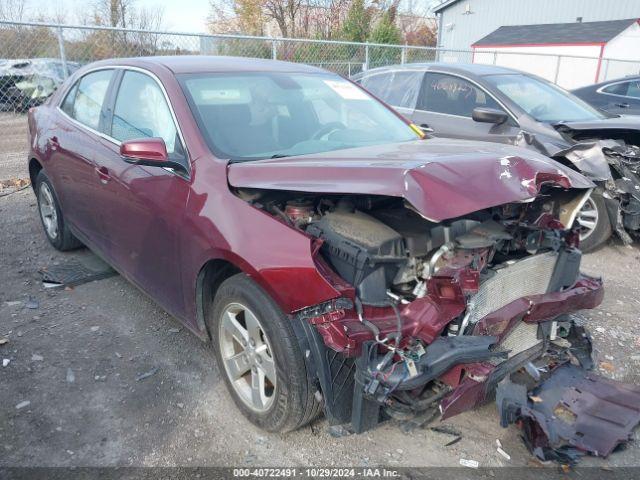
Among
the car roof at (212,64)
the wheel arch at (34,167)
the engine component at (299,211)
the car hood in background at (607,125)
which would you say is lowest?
the wheel arch at (34,167)

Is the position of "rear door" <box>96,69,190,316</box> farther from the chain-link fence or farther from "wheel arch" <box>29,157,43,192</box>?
the chain-link fence

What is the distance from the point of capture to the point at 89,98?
4.17 meters

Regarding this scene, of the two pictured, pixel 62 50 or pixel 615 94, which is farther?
pixel 615 94

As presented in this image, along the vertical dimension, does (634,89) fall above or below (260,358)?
above

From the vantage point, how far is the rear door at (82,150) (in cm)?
384

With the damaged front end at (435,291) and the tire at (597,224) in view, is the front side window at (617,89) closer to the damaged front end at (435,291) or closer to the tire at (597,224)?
the tire at (597,224)

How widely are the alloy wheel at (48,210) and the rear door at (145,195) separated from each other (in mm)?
1344

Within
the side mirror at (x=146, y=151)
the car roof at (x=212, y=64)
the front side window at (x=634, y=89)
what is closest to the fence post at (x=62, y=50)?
the car roof at (x=212, y=64)

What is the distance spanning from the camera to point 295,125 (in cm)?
332

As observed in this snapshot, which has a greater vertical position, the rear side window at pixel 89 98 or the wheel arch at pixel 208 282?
the rear side window at pixel 89 98

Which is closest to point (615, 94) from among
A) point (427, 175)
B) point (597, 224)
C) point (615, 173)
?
point (615, 173)

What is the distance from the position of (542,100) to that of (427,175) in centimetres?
458

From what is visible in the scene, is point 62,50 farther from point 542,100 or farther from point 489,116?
point 542,100

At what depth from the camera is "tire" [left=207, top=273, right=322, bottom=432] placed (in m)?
2.35
